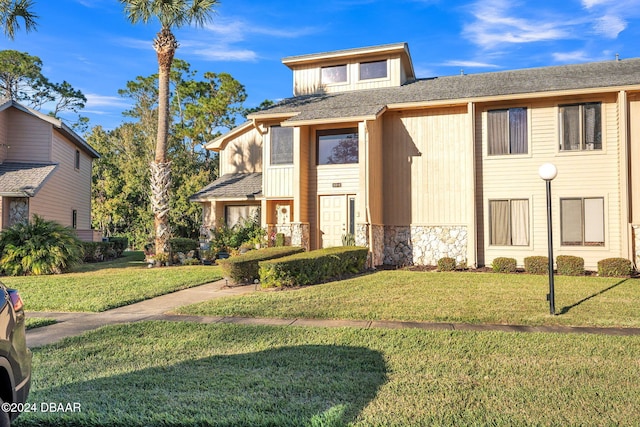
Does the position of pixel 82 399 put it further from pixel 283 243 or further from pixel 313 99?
pixel 313 99

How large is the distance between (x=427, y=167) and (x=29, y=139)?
1707 centimetres

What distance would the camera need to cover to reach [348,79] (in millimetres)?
17953

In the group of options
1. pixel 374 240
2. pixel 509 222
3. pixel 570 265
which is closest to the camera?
pixel 570 265

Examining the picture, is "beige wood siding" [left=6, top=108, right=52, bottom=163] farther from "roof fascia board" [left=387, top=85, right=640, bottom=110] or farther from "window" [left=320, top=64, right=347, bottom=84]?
"roof fascia board" [left=387, top=85, right=640, bottom=110]

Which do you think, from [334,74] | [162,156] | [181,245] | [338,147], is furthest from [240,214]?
[334,74]

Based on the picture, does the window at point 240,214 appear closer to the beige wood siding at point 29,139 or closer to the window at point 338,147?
the window at point 338,147

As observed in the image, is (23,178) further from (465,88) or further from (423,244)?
(465,88)

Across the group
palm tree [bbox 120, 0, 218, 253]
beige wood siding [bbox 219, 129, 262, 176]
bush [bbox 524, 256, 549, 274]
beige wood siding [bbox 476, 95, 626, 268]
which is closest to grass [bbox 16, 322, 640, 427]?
bush [bbox 524, 256, 549, 274]

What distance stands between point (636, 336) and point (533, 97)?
987 centimetres

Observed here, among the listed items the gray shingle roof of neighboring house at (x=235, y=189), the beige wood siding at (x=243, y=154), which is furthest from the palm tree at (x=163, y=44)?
the beige wood siding at (x=243, y=154)

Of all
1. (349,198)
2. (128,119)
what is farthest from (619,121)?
→ (128,119)

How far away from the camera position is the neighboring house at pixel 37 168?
1694 cm

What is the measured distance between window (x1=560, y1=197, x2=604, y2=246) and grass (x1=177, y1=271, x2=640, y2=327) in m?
2.15

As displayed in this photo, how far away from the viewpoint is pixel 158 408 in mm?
3611
